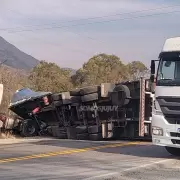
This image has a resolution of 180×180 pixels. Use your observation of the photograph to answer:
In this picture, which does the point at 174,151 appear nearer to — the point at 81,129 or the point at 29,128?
the point at 81,129

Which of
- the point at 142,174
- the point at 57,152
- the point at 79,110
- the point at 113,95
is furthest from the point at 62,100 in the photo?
the point at 142,174

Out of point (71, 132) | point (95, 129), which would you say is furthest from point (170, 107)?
point (71, 132)

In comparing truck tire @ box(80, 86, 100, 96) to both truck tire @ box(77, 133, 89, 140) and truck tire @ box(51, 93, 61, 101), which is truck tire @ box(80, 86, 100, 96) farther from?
truck tire @ box(77, 133, 89, 140)

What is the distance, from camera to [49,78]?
41500mm

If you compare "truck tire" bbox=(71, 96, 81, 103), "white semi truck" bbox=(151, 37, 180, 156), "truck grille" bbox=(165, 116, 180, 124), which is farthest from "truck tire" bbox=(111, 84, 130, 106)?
"truck grille" bbox=(165, 116, 180, 124)

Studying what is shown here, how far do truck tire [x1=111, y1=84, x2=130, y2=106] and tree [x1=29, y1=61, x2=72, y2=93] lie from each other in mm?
20514

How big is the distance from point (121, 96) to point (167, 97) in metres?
5.38

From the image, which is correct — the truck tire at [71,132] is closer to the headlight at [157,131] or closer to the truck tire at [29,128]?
the truck tire at [29,128]

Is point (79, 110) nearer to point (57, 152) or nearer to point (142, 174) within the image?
point (57, 152)

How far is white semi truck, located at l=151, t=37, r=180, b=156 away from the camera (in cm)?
1174

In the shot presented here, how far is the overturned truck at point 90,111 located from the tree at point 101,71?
2107 centimetres

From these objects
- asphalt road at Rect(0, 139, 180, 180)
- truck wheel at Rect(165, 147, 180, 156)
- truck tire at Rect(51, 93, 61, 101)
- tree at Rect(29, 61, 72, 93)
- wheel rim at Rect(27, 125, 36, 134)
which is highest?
tree at Rect(29, 61, 72, 93)

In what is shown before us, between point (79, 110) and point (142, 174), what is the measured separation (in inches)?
371

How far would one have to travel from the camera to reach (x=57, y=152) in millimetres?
13711
